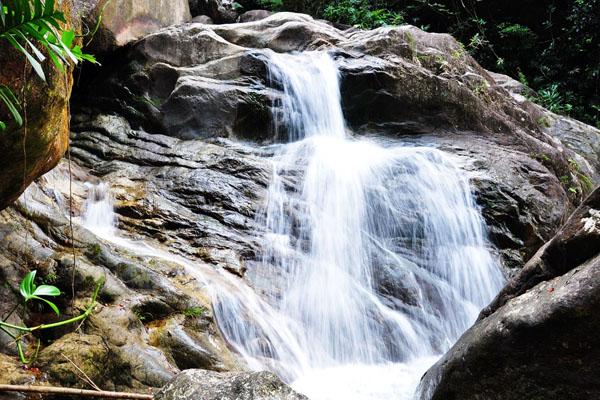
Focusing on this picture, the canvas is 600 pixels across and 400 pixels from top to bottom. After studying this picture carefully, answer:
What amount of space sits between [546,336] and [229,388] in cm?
153

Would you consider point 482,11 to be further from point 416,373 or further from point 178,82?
point 416,373

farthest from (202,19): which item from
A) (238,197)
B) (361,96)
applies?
(238,197)

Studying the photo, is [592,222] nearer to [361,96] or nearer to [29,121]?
[29,121]

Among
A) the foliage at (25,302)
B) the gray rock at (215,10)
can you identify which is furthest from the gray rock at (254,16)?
the foliage at (25,302)

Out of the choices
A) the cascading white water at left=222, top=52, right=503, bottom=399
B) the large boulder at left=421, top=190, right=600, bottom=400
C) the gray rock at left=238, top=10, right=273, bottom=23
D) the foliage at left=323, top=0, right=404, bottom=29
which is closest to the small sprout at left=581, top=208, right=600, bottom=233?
the large boulder at left=421, top=190, right=600, bottom=400

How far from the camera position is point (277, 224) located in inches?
241

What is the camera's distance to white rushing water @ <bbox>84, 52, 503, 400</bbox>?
446 cm

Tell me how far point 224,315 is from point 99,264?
1.11m

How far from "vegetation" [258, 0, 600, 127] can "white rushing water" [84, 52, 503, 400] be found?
6278mm

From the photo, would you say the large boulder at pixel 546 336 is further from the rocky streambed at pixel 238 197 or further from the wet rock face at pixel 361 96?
the wet rock face at pixel 361 96

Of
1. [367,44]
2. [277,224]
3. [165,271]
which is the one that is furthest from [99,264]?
[367,44]

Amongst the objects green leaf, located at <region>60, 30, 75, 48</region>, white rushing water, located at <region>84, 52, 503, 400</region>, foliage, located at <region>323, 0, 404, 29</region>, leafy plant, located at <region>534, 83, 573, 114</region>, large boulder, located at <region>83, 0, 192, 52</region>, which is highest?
foliage, located at <region>323, 0, 404, 29</region>

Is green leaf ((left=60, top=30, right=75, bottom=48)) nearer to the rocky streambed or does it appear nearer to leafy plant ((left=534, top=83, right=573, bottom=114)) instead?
the rocky streambed

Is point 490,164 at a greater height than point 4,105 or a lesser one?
lesser
